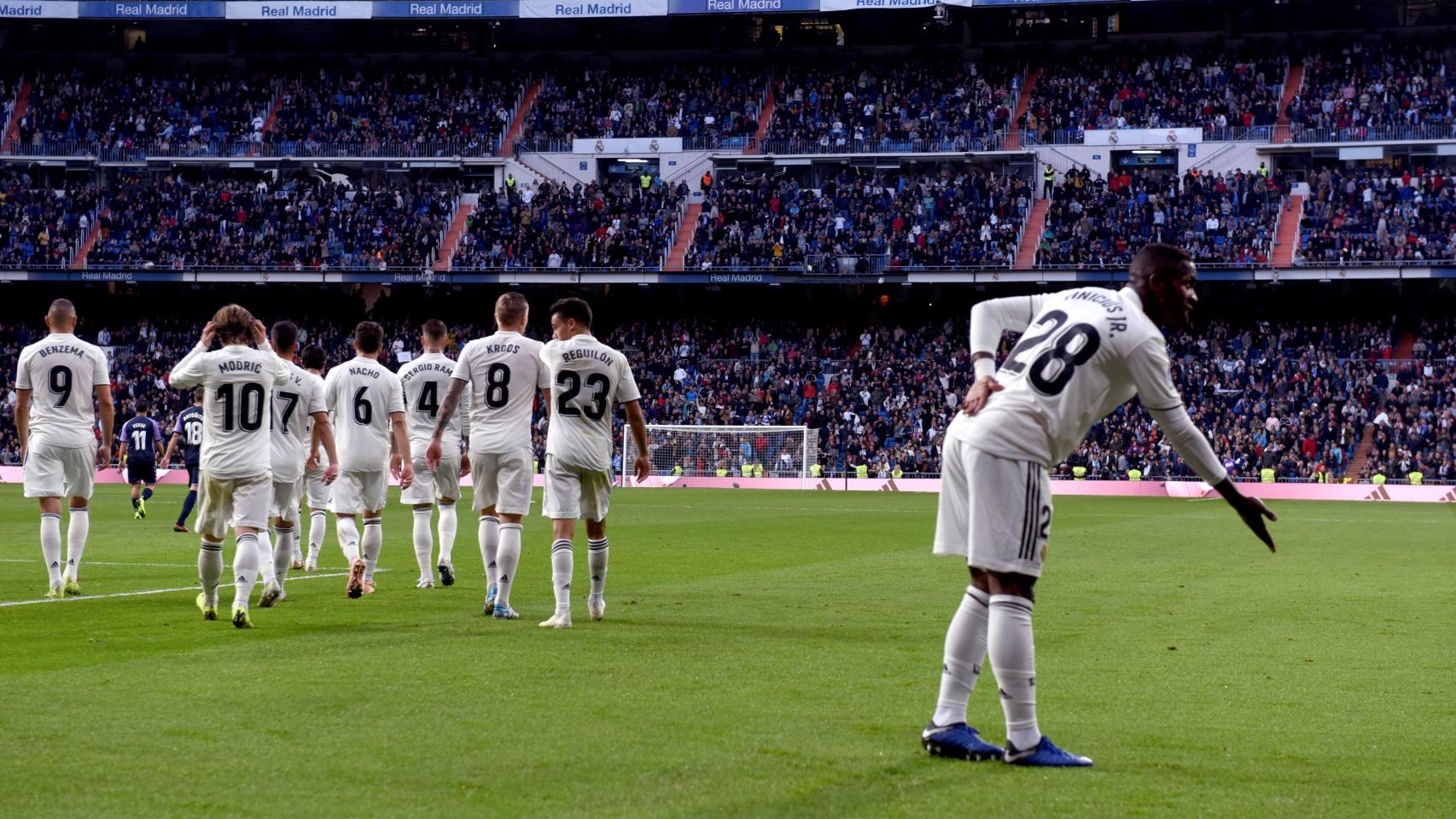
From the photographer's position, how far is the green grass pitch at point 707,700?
18.9ft

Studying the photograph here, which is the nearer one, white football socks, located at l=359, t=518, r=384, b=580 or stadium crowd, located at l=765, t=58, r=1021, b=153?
white football socks, located at l=359, t=518, r=384, b=580

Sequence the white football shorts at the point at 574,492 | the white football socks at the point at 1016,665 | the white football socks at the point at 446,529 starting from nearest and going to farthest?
1. the white football socks at the point at 1016,665
2. the white football shorts at the point at 574,492
3. the white football socks at the point at 446,529

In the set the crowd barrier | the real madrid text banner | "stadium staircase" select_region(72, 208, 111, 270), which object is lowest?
the crowd barrier

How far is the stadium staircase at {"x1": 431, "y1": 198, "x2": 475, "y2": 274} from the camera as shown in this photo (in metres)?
56.2

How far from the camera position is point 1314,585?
16.1 metres

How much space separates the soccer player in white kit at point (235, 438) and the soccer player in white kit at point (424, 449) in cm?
309

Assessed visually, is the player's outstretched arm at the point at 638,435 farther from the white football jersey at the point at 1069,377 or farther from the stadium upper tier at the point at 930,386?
the stadium upper tier at the point at 930,386

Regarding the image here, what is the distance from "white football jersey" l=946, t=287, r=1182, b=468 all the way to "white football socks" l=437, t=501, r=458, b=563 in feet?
30.4

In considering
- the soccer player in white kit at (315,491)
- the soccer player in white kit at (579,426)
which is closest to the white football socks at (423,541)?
the soccer player in white kit at (315,491)

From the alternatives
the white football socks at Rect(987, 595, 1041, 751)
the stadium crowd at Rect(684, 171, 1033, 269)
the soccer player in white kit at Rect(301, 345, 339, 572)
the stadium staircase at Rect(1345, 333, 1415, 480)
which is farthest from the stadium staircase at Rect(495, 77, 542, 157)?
the white football socks at Rect(987, 595, 1041, 751)

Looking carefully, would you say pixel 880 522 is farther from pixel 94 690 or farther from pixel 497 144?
pixel 497 144

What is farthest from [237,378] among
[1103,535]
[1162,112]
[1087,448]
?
[1162,112]

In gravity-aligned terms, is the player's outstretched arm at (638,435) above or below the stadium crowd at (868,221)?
below

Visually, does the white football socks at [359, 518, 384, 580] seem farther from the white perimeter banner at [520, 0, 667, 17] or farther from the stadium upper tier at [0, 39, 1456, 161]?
the white perimeter banner at [520, 0, 667, 17]
